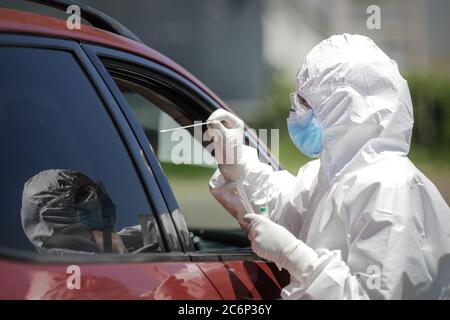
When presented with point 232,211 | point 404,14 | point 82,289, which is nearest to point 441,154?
point 404,14

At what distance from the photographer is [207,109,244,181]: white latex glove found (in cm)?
290

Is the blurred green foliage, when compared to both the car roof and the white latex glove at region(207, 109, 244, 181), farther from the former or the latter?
the car roof

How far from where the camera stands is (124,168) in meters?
2.41

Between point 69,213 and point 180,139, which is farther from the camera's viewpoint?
point 180,139

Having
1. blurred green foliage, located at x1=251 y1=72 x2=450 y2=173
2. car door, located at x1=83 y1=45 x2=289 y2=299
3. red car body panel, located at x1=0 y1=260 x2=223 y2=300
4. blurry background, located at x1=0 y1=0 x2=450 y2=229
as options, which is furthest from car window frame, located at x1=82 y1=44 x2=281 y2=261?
blurred green foliage, located at x1=251 y1=72 x2=450 y2=173

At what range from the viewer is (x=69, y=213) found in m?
2.38

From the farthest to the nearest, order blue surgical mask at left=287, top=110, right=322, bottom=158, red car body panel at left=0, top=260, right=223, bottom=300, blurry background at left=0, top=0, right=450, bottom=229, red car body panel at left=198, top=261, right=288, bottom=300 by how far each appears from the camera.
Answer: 1. blurry background at left=0, top=0, right=450, bottom=229
2. blue surgical mask at left=287, top=110, right=322, bottom=158
3. red car body panel at left=198, top=261, right=288, bottom=300
4. red car body panel at left=0, top=260, right=223, bottom=300

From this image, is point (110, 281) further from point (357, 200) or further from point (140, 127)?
point (357, 200)

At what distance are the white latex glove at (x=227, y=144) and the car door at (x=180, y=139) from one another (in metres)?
0.12

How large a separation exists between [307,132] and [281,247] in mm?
496

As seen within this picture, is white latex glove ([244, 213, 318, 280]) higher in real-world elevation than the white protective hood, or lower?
lower

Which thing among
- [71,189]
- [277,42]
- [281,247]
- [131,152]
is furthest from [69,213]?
[277,42]

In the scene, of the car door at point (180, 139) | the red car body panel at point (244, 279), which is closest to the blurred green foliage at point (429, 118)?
the car door at point (180, 139)

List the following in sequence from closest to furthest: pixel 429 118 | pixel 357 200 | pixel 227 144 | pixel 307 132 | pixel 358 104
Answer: pixel 357 200
pixel 358 104
pixel 307 132
pixel 227 144
pixel 429 118
